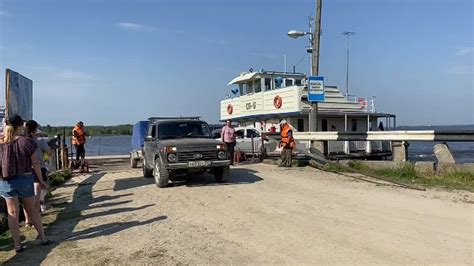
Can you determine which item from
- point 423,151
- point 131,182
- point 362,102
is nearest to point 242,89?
point 362,102

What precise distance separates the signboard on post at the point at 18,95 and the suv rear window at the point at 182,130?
3595 mm

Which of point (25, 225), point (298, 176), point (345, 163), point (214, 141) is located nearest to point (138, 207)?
point (25, 225)

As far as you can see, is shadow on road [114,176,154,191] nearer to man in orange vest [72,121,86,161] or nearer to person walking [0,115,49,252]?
man in orange vest [72,121,86,161]

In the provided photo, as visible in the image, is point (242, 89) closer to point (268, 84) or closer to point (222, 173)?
point (268, 84)

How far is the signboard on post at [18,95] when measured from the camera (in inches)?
385

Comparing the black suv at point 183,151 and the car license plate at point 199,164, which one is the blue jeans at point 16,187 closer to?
the black suv at point 183,151

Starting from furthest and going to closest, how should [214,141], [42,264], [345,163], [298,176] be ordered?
[345,163] < [298,176] < [214,141] < [42,264]

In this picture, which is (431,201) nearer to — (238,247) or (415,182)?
(415,182)

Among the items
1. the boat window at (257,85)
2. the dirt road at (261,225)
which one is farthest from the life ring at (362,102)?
the dirt road at (261,225)

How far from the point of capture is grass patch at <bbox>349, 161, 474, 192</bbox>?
458 inches

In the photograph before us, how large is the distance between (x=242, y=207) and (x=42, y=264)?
4.12 meters

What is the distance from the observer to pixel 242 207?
921 centimetres

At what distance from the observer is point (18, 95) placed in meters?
10.6

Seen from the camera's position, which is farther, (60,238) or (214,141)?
(214,141)
